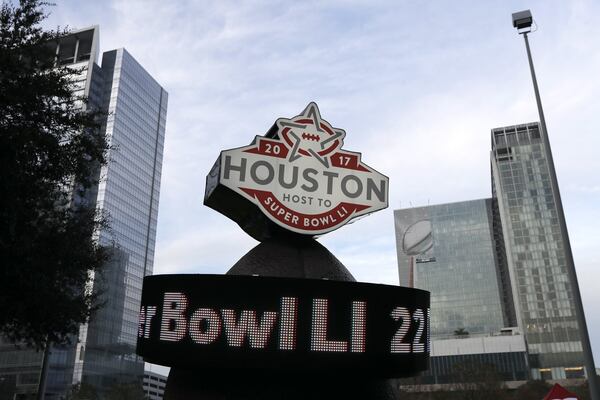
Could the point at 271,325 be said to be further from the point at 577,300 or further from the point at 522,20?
the point at 522,20

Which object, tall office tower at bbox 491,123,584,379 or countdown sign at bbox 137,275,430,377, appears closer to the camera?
countdown sign at bbox 137,275,430,377

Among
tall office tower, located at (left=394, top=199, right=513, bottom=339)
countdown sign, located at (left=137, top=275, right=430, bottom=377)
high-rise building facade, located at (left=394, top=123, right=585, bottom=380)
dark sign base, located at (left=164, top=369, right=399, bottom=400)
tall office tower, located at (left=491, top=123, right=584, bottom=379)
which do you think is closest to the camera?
countdown sign, located at (left=137, top=275, right=430, bottom=377)

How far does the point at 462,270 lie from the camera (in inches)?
7402

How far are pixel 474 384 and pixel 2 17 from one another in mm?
62191

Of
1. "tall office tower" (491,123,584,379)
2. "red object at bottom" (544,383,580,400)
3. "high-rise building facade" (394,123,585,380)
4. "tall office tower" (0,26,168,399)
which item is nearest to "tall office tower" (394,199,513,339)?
"high-rise building facade" (394,123,585,380)

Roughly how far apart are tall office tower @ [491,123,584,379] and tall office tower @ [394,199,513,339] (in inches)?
1031

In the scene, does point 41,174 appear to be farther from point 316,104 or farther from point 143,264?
point 143,264

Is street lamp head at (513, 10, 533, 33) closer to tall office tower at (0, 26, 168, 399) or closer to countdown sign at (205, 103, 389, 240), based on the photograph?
countdown sign at (205, 103, 389, 240)

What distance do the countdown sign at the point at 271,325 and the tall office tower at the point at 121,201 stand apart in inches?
4856

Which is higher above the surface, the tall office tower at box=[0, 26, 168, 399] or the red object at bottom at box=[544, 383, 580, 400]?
the tall office tower at box=[0, 26, 168, 399]

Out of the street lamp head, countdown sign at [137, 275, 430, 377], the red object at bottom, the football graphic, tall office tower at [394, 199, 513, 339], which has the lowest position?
the red object at bottom

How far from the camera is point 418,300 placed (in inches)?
480

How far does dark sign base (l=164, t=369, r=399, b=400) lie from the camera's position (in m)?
11.3

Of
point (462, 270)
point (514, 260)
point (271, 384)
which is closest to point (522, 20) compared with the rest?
point (271, 384)
